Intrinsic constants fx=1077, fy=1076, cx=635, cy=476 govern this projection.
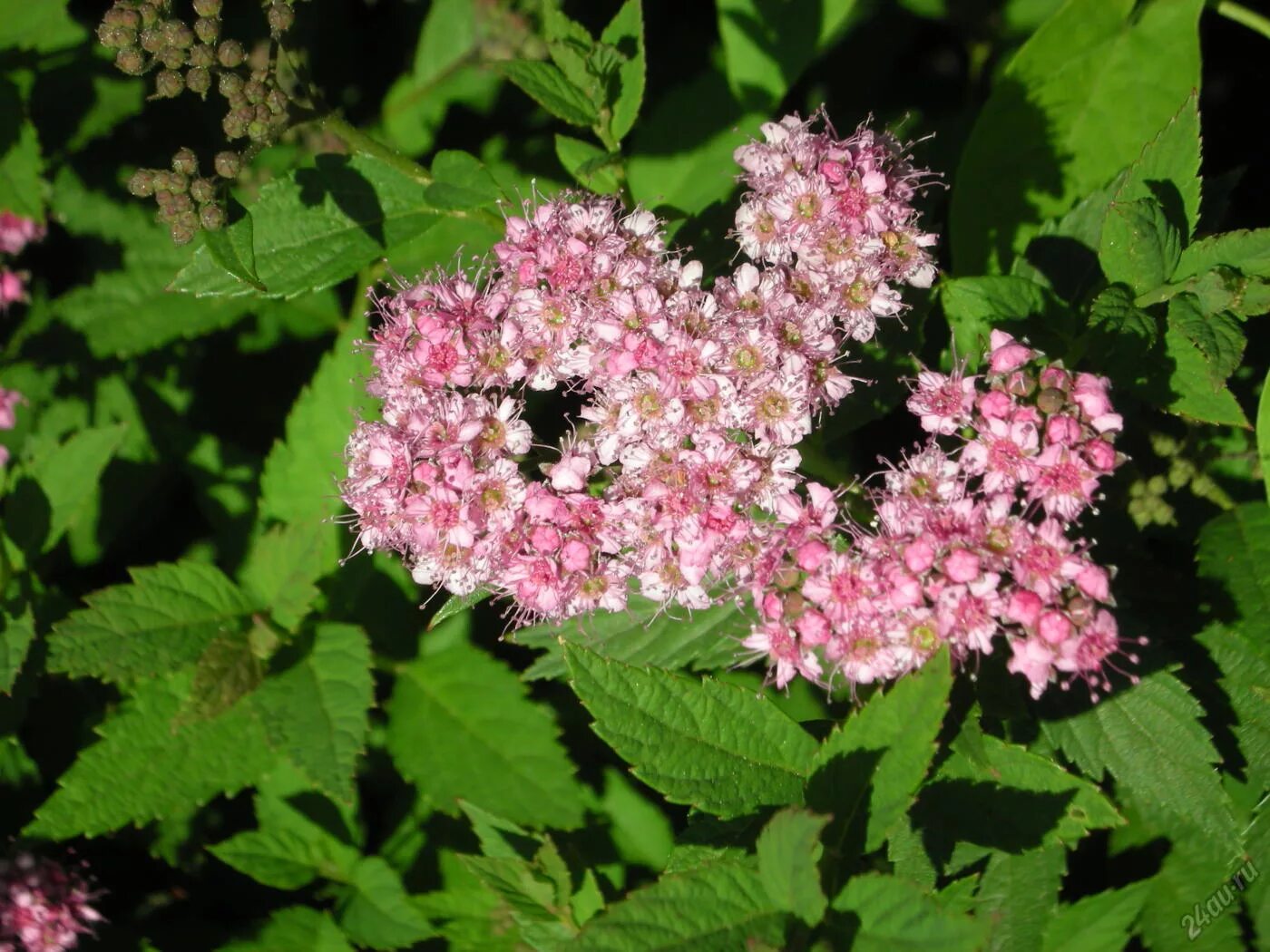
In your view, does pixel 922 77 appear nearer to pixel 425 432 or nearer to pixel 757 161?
pixel 757 161

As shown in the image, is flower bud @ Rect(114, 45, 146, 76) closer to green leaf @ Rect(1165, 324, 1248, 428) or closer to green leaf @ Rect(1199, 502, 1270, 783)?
green leaf @ Rect(1165, 324, 1248, 428)

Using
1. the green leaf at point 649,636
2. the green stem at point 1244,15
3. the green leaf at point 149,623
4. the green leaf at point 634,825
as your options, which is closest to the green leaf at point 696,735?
the green leaf at point 649,636

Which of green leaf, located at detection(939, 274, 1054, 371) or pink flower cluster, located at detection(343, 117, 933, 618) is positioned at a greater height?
green leaf, located at detection(939, 274, 1054, 371)

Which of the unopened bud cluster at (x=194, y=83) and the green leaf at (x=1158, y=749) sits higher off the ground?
the unopened bud cluster at (x=194, y=83)

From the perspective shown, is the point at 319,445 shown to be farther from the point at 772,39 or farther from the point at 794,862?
the point at 794,862

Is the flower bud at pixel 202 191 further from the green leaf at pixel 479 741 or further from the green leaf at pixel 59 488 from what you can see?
the green leaf at pixel 479 741

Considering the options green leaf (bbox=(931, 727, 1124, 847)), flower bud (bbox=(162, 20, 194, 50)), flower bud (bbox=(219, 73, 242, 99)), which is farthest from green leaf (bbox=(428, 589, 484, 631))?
flower bud (bbox=(162, 20, 194, 50))
